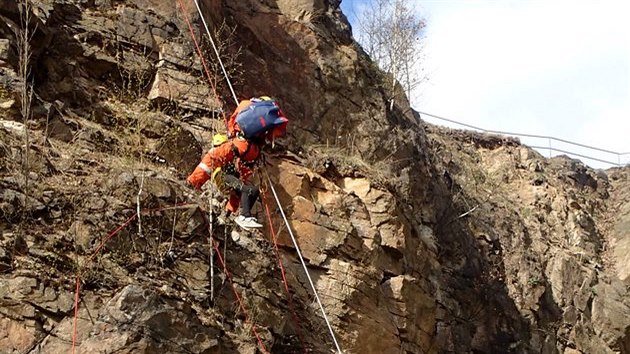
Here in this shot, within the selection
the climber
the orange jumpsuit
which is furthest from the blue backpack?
the orange jumpsuit

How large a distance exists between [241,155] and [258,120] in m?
0.44

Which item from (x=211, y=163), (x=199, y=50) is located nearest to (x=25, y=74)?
(x=211, y=163)

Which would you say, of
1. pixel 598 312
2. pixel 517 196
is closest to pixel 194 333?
pixel 598 312

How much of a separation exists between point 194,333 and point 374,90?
7.80 metres

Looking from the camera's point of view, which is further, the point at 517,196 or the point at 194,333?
the point at 517,196

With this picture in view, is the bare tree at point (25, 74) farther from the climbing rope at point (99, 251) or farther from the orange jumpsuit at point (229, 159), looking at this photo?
the orange jumpsuit at point (229, 159)

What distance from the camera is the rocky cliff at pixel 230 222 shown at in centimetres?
720

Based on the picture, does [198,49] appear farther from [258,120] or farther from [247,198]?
[247,198]

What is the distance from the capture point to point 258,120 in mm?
8867

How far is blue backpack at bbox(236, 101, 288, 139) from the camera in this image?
349 inches

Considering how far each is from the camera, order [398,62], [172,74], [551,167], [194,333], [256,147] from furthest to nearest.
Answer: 1. [551,167]
2. [398,62]
3. [172,74]
4. [256,147]
5. [194,333]

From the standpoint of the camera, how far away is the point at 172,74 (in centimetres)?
1094

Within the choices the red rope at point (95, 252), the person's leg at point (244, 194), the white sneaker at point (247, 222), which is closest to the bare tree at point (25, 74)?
the red rope at point (95, 252)

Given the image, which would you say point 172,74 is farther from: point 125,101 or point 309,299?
point 309,299
